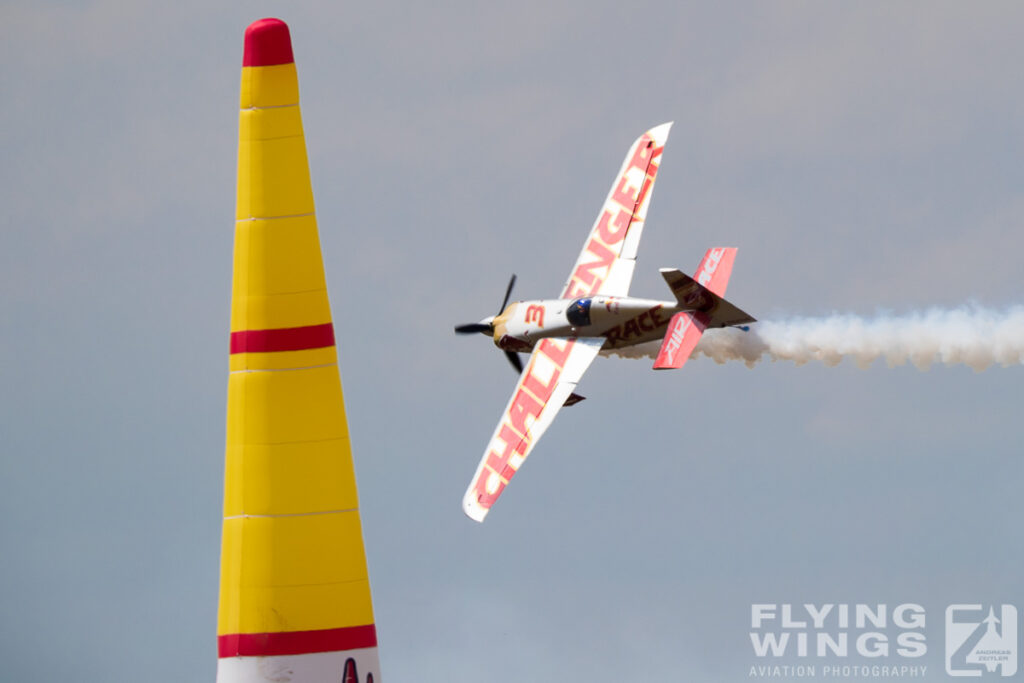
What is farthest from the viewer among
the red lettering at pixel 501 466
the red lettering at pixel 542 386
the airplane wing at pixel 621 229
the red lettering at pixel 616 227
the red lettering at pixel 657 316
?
the red lettering at pixel 616 227

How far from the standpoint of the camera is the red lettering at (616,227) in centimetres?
4191

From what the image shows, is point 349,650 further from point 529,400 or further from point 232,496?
point 529,400

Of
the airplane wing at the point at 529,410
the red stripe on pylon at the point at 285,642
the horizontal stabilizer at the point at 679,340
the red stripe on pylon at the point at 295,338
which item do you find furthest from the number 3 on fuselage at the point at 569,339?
the red stripe on pylon at the point at 295,338

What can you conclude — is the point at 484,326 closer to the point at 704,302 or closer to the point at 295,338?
the point at 704,302

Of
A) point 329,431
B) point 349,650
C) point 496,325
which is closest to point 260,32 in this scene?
point 329,431

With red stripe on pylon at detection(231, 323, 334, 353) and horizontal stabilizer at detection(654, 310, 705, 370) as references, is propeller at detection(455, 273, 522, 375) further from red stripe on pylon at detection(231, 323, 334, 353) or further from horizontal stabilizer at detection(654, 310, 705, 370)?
red stripe on pylon at detection(231, 323, 334, 353)

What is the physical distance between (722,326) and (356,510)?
81.2ft

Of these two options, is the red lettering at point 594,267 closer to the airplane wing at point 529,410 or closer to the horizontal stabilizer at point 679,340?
the airplane wing at point 529,410

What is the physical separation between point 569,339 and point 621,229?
507 cm

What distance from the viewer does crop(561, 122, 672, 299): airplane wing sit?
40.8 meters

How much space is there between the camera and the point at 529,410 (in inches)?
1476

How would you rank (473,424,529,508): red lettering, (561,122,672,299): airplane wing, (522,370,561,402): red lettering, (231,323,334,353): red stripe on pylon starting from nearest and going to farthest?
(231,323,334,353): red stripe on pylon < (473,424,529,508): red lettering < (522,370,561,402): red lettering < (561,122,672,299): airplane wing

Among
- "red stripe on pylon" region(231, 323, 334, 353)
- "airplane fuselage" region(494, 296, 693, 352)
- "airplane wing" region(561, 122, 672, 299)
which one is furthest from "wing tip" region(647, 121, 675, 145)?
"red stripe on pylon" region(231, 323, 334, 353)

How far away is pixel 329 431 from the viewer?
11.1 meters
